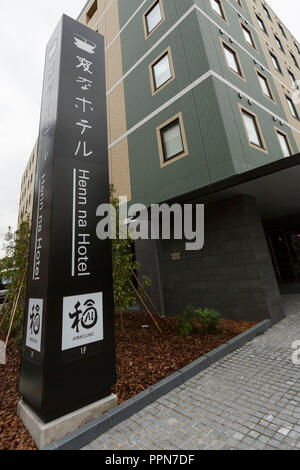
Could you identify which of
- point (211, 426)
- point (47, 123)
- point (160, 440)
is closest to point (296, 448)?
point (211, 426)

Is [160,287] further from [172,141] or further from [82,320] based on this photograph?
[82,320]

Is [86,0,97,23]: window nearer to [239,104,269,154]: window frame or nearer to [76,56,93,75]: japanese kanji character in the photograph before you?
[239,104,269,154]: window frame

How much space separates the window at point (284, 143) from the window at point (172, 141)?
5.75 metres

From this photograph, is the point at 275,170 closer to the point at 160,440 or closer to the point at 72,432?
the point at 160,440

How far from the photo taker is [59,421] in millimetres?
2684

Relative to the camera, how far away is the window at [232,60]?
385 inches

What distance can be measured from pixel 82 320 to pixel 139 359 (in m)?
2.35

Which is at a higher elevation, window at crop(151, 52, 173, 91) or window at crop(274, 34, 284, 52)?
window at crop(274, 34, 284, 52)

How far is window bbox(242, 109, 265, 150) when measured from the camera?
29.2ft

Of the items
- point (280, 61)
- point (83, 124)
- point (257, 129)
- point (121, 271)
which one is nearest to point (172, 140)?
point (257, 129)

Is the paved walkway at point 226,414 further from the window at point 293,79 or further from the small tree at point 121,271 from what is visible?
the window at point 293,79

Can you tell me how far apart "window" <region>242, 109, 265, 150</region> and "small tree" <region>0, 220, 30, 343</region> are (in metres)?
9.22

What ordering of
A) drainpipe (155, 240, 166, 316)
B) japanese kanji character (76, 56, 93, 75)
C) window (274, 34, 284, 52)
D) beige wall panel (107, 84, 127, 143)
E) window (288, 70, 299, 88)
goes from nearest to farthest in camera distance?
1. japanese kanji character (76, 56, 93, 75)
2. drainpipe (155, 240, 166, 316)
3. beige wall panel (107, 84, 127, 143)
4. window (288, 70, 299, 88)
5. window (274, 34, 284, 52)

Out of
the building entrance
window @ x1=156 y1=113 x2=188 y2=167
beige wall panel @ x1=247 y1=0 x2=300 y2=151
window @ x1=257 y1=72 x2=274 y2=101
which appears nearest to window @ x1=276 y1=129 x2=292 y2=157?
beige wall panel @ x1=247 y1=0 x2=300 y2=151
